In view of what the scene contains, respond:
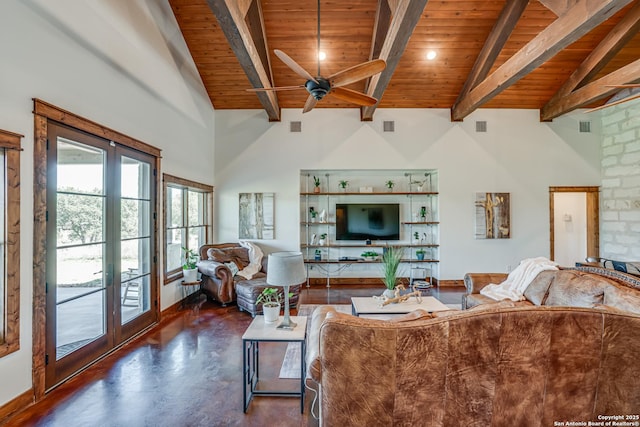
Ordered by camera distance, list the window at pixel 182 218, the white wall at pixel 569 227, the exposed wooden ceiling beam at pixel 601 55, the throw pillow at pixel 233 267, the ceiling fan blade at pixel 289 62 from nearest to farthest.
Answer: the ceiling fan blade at pixel 289 62 < the exposed wooden ceiling beam at pixel 601 55 < the window at pixel 182 218 < the throw pillow at pixel 233 267 < the white wall at pixel 569 227

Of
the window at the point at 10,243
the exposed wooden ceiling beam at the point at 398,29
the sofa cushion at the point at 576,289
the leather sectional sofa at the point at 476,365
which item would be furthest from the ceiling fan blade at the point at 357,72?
the sofa cushion at the point at 576,289

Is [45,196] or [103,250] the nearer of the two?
[45,196]

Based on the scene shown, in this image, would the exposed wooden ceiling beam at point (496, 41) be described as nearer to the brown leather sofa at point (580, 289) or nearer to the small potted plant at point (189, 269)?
the brown leather sofa at point (580, 289)

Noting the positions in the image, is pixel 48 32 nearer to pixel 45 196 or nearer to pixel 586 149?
pixel 45 196

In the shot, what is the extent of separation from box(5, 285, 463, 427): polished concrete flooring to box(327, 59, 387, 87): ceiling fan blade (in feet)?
10.1

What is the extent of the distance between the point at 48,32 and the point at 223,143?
13.3ft

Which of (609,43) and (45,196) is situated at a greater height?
(609,43)

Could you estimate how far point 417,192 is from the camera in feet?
21.9

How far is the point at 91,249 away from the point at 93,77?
179 centimetres

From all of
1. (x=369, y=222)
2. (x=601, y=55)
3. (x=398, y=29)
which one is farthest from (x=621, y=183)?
(x=398, y=29)

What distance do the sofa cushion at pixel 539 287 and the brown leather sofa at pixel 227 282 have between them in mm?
3175

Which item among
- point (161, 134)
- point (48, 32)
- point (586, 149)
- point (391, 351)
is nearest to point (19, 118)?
point (48, 32)

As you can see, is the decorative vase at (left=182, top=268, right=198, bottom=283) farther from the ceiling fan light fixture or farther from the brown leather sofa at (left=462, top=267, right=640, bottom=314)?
the brown leather sofa at (left=462, top=267, right=640, bottom=314)

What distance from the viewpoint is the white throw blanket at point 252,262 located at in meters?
5.40
